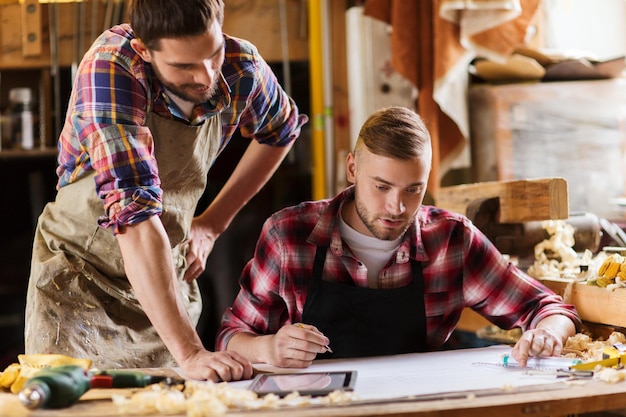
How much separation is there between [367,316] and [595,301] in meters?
Result: 0.53

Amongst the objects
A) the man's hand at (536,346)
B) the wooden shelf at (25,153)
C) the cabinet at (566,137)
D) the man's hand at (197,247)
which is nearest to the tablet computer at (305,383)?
the man's hand at (536,346)

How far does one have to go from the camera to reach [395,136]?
1957 mm

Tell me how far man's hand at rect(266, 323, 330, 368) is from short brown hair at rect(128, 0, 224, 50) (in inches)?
Answer: 24.3

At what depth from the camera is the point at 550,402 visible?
137 centimetres

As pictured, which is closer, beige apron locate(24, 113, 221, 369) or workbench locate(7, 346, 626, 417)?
workbench locate(7, 346, 626, 417)

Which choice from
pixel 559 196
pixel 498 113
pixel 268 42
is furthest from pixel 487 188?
pixel 268 42

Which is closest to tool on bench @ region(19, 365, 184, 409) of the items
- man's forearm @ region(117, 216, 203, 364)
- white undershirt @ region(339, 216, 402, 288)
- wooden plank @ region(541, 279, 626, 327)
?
man's forearm @ region(117, 216, 203, 364)

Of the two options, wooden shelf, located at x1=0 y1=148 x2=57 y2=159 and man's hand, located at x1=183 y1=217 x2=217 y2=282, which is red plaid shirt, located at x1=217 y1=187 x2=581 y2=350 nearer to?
man's hand, located at x1=183 y1=217 x2=217 y2=282

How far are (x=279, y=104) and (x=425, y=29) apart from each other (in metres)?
1.30

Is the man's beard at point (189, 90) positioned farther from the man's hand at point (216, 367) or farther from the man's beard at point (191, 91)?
the man's hand at point (216, 367)

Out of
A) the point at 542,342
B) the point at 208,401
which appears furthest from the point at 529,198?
the point at 208,401

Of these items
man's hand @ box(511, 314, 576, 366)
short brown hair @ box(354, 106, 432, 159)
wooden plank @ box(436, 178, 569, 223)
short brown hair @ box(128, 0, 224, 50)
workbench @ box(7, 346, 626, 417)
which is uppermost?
short brown hair @ box(128, 0, 224, 50)

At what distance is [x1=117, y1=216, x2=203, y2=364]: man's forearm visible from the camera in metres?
1.66

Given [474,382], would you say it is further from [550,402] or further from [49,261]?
[49,261]
